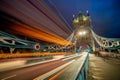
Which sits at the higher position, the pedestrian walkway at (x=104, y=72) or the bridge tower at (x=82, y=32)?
the bridge tower at (x=82, y=32)

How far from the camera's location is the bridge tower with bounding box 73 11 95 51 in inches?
4499

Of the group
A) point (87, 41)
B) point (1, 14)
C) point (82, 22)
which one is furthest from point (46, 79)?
point (82, 22)

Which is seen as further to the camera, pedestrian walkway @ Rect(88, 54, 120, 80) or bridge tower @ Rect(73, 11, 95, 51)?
bridge tower @ Rect(73, 11, 95, 51)

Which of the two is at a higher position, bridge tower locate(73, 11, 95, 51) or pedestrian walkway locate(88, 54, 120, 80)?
bridge tower locate(73, 11, 95, 51)

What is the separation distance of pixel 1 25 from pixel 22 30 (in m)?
4.88

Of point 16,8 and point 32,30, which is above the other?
point 16,8

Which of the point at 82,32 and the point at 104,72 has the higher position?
the point at 82,32

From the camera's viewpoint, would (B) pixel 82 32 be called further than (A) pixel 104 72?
Yes

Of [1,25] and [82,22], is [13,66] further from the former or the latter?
[82,22]

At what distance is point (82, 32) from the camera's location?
123062mm

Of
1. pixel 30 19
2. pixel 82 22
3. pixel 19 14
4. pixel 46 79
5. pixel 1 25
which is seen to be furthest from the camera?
pixel 82 22

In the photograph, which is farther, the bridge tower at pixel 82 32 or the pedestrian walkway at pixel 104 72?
the bridge tower at pixel 82 32

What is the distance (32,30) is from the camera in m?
29.2

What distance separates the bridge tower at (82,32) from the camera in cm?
11428
